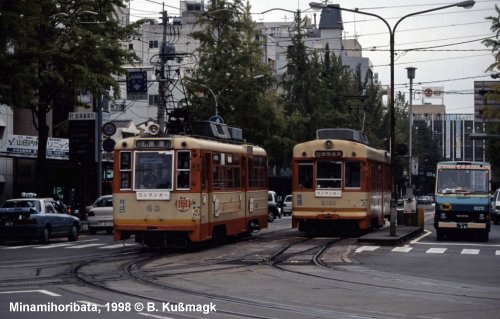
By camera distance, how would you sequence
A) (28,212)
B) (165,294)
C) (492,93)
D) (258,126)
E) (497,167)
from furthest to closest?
(497,167) → (258,126) → (492,93) → (28,212) → (165,294)

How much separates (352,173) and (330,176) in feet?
2.54

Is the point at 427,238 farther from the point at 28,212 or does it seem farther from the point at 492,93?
the point at 492,93


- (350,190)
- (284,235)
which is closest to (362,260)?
(350,190)

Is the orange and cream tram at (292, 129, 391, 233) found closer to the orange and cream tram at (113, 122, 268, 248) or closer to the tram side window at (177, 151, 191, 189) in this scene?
the orange and cream tram at (113, 122, 268, 248)

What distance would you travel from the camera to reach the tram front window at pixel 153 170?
26.2m

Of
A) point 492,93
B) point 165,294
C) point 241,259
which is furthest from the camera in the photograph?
point 492,93

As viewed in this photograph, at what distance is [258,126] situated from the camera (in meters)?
59.0

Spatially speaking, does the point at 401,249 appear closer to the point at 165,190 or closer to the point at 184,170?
the point at 184,170

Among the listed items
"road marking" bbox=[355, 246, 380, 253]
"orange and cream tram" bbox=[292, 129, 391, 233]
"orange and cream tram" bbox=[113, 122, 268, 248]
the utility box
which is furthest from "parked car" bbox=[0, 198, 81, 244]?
the utility box

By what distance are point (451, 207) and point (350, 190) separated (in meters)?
3.59

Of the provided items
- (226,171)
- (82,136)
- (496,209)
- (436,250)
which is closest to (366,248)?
(436,250)

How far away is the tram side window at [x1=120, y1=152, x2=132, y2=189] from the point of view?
86.8 feet

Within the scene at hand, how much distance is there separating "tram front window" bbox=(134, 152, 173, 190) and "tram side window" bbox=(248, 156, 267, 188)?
6.12 m

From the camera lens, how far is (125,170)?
2650 centimetres
